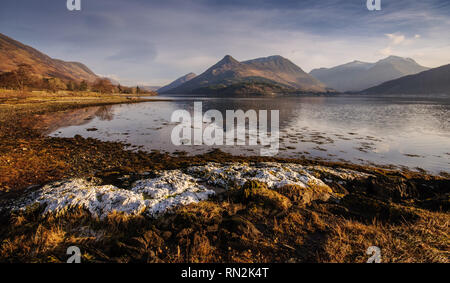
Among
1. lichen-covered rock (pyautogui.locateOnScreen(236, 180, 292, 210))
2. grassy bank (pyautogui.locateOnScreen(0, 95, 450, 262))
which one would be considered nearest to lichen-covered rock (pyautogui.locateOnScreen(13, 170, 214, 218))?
grassy bank (pyautogui.locateOnScreen(0, 95, 450, 262))

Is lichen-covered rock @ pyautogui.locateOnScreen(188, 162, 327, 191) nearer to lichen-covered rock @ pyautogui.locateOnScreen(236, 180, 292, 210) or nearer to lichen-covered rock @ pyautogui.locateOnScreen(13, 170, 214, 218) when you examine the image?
lichen-covered rock @ pyautogui.locateOnScreen(236, 180, 292, 210)

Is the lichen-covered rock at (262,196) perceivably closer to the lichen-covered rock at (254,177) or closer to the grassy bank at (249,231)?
the grassy bank at (249,231)

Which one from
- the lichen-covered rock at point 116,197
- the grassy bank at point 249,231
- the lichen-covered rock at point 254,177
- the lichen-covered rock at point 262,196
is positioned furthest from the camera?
the lichen-covered rock at point 254,177

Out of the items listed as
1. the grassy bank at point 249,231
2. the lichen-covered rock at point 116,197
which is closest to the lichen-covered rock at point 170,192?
the lichen-covered rock at point 116,197

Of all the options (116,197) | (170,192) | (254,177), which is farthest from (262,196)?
(116,197)

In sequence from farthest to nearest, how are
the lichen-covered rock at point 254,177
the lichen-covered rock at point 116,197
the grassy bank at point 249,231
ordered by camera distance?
the lichen-covered rock at point 254,177 < the lichen-covered rock at point 116,197 < the grassy bank at point 249,231

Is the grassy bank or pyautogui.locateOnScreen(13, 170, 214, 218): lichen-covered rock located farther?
pyautogui.locateOnScreen(13, 170, 214, 218): lichen-covered rock

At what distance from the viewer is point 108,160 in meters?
13.3

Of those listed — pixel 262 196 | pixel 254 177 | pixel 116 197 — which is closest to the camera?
pixel 116 197

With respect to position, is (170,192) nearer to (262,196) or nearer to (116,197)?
(116,197)

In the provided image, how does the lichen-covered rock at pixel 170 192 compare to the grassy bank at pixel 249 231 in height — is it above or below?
above

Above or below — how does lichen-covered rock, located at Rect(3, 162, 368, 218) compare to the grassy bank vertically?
above

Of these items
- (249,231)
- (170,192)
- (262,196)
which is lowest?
(249,231)
